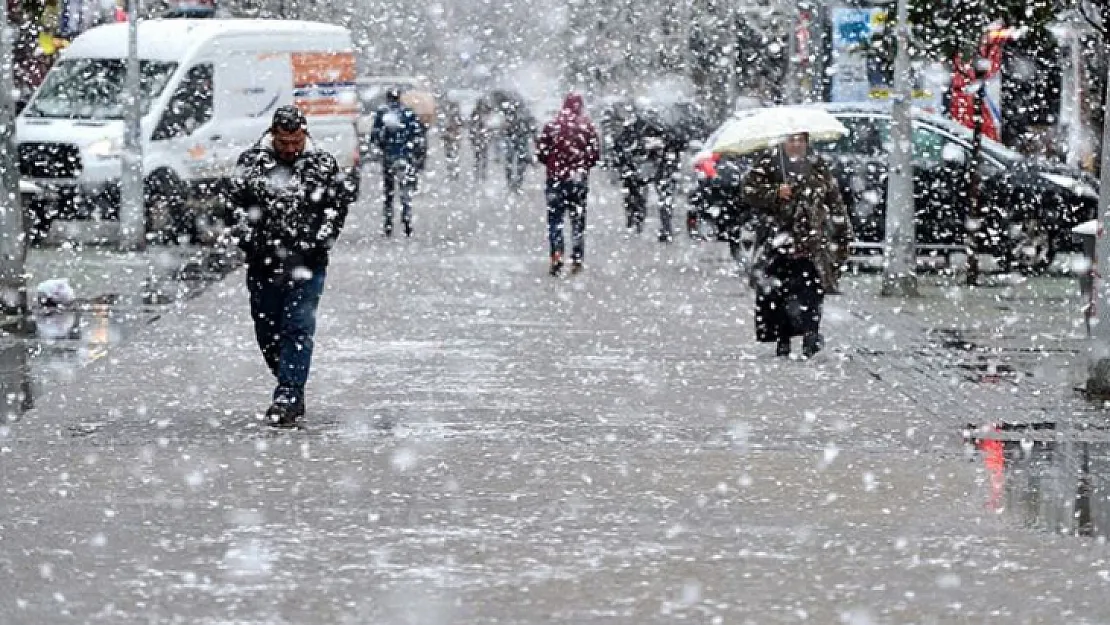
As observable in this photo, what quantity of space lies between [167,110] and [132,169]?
2.47 m

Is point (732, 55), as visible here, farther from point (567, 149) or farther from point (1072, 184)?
point (567, 149)

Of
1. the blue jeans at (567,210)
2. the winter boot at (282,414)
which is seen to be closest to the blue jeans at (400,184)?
the blue jeans at (567,210)

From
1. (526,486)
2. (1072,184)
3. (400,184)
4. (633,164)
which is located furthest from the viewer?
(633,164)

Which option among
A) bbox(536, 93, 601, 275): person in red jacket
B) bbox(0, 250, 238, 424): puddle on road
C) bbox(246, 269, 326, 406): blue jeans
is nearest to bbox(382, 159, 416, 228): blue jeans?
bbox(536, 93, 601, 275): person in red jacket

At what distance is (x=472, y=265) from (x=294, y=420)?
39.2 ft

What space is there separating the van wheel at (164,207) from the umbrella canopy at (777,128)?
12.3m

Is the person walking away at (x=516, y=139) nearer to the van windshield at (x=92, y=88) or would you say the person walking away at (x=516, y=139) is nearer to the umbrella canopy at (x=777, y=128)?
the van windshield at (x=92, y=88)

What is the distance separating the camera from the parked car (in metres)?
23.9

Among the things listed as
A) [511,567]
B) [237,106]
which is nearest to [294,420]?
[511,567]

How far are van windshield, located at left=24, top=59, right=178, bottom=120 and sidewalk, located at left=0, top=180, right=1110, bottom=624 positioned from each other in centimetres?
1075

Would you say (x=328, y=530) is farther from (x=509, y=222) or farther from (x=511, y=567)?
(x=509, y=222)

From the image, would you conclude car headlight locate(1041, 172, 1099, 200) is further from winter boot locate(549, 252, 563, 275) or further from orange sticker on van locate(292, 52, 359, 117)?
orange sticker on van locate(292, 52, 359, 117)

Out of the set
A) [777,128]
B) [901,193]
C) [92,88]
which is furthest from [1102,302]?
[92,88]

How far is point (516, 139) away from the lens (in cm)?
3994
